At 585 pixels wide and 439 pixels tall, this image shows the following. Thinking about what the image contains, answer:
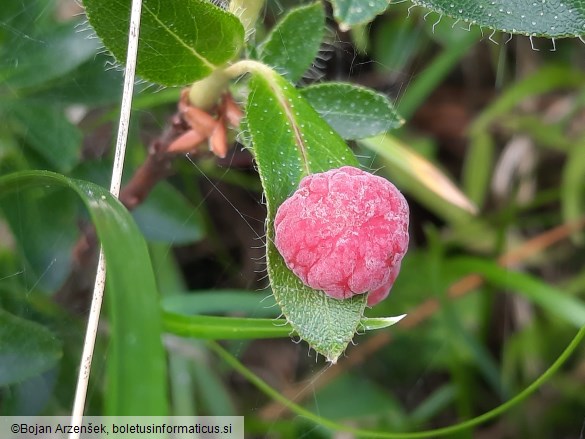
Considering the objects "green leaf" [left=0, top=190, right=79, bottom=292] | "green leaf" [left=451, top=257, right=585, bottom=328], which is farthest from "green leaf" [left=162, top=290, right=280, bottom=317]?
"green leaf" [left=451, top=257, right=585, bottom=328]

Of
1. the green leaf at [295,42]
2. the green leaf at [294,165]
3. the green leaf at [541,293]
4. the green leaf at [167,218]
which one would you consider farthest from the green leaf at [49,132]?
the green leaf at [541,293]

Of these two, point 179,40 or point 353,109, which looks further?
point 353,109

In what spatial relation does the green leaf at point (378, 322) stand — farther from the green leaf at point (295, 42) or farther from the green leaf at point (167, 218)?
the green leaf at point (167, 218)

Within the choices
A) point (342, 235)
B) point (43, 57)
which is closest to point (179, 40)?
point (342, 235)

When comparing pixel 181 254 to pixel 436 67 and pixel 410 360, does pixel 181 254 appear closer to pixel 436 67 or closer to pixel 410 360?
pixel 410 360

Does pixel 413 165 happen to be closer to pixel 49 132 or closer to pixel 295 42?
pixel 295 42

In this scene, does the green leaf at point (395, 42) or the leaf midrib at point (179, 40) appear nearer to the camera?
the leaf midrib at point (179, 40)
